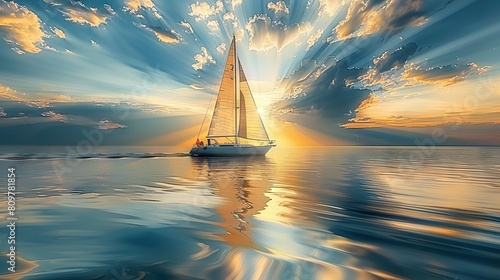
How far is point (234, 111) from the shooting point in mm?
72750

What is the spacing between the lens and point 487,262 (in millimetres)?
7625

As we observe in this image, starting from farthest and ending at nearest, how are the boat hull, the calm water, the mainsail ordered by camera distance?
the mainsail, the boat hull, the calm water

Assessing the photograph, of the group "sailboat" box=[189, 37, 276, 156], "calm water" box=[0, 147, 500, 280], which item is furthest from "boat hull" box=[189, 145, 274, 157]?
"calm water" box=[0, 147, 500, 280]

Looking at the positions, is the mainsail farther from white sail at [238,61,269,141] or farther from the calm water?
the calm water

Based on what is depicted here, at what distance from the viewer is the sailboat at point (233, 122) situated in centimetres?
7050

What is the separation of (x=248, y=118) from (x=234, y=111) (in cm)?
442

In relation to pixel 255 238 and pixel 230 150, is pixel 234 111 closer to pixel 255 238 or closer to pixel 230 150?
pixel 230 150

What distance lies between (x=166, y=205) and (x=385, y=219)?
433 inches

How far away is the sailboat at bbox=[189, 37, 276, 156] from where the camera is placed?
2776 inches

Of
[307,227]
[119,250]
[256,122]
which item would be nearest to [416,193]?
[307,227]

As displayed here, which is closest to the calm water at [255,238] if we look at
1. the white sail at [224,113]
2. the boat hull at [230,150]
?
the boat hull at [230,150]

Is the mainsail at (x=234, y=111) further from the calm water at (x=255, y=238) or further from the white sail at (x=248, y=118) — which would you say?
the calm water at (x=255, y=238)

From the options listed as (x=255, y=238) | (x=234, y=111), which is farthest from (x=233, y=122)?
(x=255, y=238)

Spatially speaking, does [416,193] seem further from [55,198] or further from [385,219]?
[55,198]
